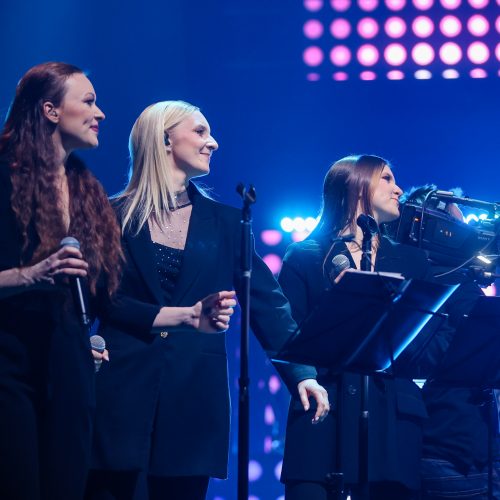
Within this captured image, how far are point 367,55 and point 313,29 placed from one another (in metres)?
0.37

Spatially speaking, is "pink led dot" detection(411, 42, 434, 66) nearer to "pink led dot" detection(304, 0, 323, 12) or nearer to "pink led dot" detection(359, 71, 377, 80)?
"pink led dot" detection(359, 71, 377, 80)

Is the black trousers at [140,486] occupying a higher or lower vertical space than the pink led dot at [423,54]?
lower

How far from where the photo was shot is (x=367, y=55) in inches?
243

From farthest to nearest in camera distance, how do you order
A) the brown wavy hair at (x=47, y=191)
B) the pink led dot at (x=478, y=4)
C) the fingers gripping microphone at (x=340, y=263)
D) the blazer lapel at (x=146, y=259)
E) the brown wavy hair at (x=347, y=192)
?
the pink led dot at (x=478, y=4) → the brown wavy hair at (x=347, y=192) → the fingers gripping microphone at (x=340, y=263) → the blazer lapel at (x=146, y=259) → the brown wavy hair at (x=47, y=191)

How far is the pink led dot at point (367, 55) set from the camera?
6.16m

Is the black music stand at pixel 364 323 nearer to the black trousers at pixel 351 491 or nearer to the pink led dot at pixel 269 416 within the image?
the black trousers at pixel 351 491

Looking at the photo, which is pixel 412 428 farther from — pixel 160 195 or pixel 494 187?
pixel 494 187

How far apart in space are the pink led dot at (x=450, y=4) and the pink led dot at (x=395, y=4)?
0.24 meters

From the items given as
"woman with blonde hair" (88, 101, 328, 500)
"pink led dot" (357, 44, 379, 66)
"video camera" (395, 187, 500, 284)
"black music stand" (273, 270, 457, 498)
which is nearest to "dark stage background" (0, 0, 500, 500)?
"pink led dot" (357, 44, 379, 66)

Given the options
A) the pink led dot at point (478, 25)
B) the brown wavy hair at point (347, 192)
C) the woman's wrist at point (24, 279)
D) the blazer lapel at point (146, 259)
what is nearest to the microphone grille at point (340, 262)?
the brown wavy hair at point (347, 192)

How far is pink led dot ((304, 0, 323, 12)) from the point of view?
618 centimetres

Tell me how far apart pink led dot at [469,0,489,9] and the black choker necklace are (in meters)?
3.10

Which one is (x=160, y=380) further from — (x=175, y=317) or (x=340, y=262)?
(x=340, y=262)

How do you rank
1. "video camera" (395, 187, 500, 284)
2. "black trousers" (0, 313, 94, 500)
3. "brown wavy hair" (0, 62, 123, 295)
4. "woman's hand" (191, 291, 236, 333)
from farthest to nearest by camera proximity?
1. "video camera" (395, 187, 500, 284)
2. "woman's hand" (191, 291, 236, 333)
3. "brown wavy hair" (0, 62, 123, 295)
4. "black trousers" (0, 313, 94, 500)
